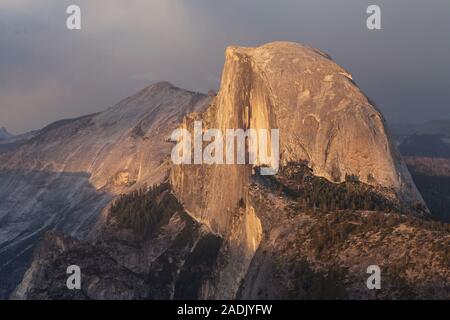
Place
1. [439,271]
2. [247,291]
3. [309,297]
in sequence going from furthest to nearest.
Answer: [247,291] < [309,297] < [439,271]

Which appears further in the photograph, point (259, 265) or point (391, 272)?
point (259, 265)

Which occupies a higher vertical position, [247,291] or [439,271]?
Result: [439,271]

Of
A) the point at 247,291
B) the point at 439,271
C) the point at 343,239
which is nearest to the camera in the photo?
the point at 439,271

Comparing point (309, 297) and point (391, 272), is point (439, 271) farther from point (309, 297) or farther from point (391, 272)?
point (309, 297)
